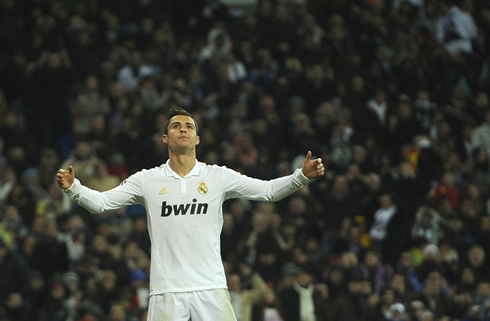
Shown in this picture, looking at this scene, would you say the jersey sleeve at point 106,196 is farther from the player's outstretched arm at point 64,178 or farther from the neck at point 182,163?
the neck at point 182,163

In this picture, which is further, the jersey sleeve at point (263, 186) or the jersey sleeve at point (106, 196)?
the jersey sleeve at point (263, 186)

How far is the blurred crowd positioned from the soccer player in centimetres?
669

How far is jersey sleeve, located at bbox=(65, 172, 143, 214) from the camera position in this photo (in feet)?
28.3

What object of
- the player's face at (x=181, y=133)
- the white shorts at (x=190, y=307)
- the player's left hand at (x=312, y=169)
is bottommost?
the white shorts at (x=190, y=307)

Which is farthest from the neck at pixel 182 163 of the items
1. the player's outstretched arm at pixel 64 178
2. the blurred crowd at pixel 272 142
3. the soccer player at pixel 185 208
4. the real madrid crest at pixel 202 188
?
the blurred crowd at pixel 272 142

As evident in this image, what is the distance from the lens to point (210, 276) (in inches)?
344

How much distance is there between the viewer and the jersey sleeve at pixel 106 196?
8.64m

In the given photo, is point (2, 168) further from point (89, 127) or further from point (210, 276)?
point (210, 276)

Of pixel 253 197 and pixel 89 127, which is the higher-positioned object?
pixel 89 127

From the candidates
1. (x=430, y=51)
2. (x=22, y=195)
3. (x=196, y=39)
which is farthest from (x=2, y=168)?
(x=430, y=51)

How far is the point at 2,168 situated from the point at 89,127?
2.19 meters

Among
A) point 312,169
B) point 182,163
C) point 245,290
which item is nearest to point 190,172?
point 182,163

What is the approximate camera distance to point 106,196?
8.89m

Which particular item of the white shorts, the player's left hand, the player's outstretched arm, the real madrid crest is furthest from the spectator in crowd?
the player's outstretched arm
